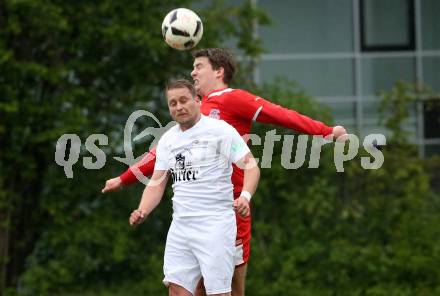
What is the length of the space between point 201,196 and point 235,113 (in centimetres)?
82

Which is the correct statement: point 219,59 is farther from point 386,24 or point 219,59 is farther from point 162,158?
point 386,24

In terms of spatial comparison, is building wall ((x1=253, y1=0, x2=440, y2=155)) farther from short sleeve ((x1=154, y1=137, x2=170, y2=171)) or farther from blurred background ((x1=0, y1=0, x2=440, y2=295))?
short sleeve ((x1=154, y1=137, x2=170, y2=171))

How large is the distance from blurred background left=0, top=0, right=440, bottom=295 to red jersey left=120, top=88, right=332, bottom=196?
182 inches

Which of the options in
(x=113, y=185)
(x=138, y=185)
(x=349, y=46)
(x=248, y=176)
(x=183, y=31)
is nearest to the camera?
(x=248, y=176)

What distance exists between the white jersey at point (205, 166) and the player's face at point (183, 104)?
0.38ft

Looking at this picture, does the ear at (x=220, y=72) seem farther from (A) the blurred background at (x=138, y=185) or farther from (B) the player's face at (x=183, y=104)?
(A) the blurred background at (x=138, y=185)

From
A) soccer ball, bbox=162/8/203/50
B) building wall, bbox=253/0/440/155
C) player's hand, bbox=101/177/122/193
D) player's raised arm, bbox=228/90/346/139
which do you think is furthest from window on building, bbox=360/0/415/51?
player's hand, bbox=101/177/122/193

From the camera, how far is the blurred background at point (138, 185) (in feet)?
40.5

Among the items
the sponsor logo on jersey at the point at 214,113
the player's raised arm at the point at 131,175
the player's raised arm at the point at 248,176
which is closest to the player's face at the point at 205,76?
the sponsor logo on jersey at the point at 214,113

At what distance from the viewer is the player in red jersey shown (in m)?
7.56

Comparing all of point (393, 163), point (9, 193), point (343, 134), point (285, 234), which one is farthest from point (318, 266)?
point (343, 134)

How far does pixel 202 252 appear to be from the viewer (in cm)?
707

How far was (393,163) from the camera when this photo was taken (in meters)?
13.1

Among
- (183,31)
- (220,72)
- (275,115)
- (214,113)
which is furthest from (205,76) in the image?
(183,31)
